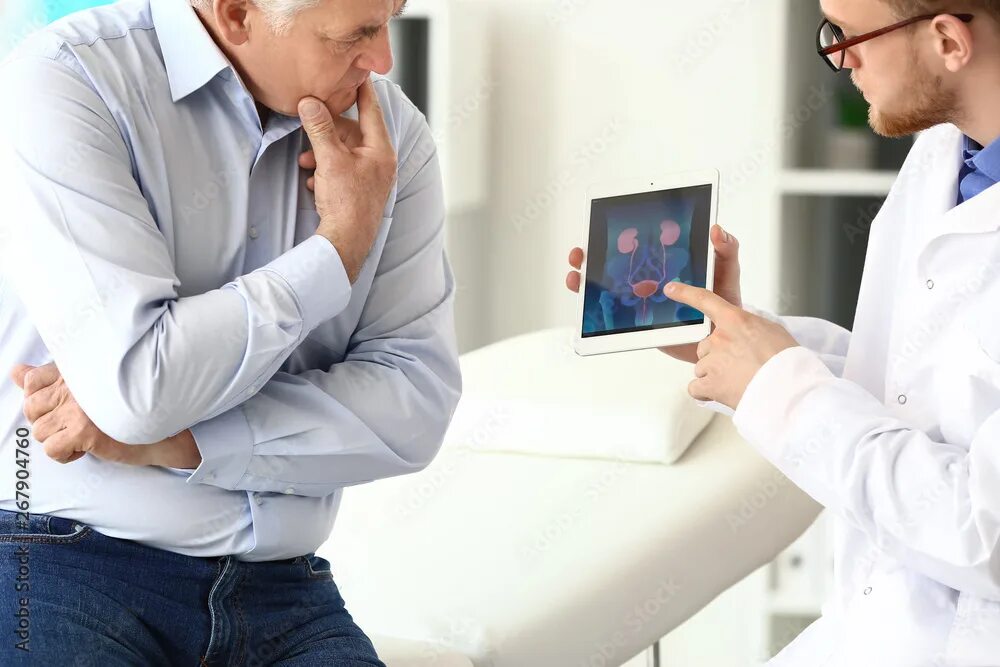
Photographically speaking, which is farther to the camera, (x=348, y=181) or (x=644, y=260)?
(x=644, y=260)

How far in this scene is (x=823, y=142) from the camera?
8.41 feet

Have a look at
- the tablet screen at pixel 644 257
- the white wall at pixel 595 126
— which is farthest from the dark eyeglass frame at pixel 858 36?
the white wall at pixel 595 126

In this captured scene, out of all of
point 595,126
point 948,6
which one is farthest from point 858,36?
point 595,126

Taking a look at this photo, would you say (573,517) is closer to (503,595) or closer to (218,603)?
(503,595)

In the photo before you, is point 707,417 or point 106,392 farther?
point 707,417

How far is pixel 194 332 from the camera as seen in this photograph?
118cm

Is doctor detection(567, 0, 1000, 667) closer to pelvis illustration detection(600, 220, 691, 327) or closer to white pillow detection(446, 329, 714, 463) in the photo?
pelvis illustration detection(600, 220, 691, 327)

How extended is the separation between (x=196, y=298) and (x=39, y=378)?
190 millimetres

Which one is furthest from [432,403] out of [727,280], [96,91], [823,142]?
[823,142]

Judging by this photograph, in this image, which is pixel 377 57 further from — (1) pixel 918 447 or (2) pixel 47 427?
(1) pixel 918 447

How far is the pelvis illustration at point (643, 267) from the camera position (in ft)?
4.68

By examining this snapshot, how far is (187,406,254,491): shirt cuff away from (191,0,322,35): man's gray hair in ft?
1.32

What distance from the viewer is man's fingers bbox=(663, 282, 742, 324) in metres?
1.29

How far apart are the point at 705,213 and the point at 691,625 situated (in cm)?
154
